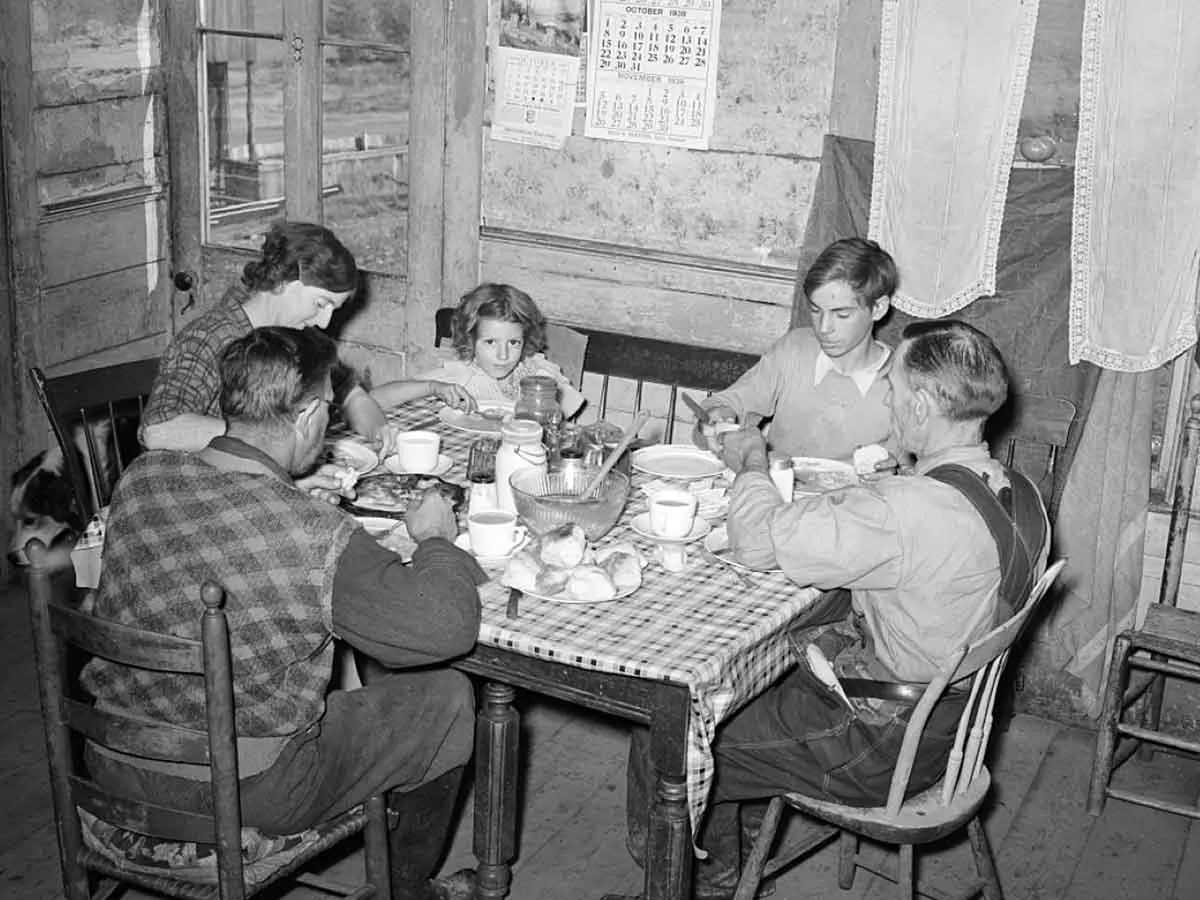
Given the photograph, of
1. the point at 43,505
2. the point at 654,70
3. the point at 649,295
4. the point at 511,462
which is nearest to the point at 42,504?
the point at 43,505

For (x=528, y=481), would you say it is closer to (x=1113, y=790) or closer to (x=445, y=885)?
(x=445, y=885)

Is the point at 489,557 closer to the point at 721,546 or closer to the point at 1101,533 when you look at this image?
the point at 721,546

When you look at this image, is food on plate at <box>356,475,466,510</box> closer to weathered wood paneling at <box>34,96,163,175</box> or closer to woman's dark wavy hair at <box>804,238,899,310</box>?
woman's dark wavy hair at <box>804,238,899,310</box>

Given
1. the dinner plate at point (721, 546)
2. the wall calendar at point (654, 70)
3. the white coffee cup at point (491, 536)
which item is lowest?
the dinner plate at point (721, 546)

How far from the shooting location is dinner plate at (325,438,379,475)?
145 inches

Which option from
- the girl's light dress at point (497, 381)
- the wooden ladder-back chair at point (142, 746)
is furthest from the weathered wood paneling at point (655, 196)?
the wooden ladder-back chair at point (142, 746)

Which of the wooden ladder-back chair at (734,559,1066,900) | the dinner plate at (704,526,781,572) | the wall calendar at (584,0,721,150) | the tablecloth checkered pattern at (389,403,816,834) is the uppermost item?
the wall calendar at (584,0,721,150)

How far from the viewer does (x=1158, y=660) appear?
4.20 meters

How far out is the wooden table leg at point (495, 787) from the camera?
3.04m

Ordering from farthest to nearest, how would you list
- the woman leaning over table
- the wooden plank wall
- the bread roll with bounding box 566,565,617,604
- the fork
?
the wooden plank wall < the woman leaning over table < the fork < the bread roll with bounding box 566,565,617,604

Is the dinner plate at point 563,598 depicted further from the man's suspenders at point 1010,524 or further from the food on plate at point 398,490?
the man's suspenders at point 1010,524

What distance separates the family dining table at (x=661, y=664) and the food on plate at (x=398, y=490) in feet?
1.45

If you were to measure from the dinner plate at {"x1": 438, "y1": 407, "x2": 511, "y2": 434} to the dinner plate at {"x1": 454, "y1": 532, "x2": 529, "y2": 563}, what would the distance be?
908 millimetres

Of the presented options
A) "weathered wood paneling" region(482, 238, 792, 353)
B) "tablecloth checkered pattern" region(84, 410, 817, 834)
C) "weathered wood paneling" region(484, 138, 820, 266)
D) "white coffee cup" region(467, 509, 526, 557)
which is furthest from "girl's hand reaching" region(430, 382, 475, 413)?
"tablecloth checkered pattern" region(84, 410, 817, 834)
